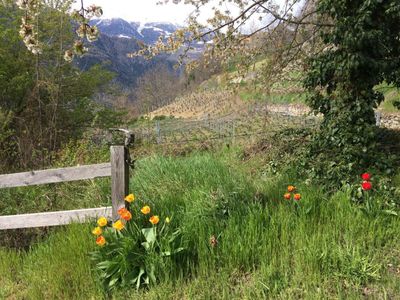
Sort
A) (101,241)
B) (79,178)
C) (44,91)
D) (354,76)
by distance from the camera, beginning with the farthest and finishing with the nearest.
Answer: (44,91)
(354,76)
(79,178)
(101,241)

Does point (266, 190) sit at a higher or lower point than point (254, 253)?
higher

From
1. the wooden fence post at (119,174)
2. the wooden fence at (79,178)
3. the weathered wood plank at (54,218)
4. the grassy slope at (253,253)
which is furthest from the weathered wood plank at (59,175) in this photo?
the grassy slope at (253,253)

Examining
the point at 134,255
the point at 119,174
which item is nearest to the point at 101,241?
the point at 134,255

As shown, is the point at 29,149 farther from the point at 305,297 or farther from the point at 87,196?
the point at 305,297

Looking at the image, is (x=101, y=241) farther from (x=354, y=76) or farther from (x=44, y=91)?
(x=44, y=91)

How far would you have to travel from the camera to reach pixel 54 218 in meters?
3.68

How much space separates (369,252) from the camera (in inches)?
103

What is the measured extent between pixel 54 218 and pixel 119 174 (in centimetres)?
104

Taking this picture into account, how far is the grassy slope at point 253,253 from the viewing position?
96.8 inches

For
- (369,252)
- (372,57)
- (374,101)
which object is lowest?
(369,252)

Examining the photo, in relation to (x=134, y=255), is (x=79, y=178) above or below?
above

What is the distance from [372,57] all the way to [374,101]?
0.61 m

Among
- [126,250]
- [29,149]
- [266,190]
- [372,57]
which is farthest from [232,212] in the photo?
[29,149]

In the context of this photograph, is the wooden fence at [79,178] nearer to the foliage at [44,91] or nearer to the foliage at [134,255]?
the foliage at [134,255]
